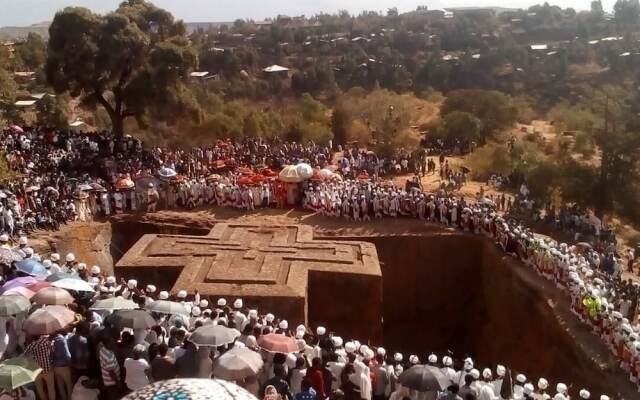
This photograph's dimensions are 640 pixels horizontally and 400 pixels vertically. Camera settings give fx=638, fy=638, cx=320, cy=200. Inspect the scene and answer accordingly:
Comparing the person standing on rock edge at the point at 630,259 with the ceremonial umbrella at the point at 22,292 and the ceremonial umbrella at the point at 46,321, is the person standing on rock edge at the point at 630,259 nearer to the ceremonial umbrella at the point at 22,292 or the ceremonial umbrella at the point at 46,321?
the ceremonial umbrella at the point at 46,321

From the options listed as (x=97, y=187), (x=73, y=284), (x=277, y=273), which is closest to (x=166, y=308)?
(x=73, y=284)

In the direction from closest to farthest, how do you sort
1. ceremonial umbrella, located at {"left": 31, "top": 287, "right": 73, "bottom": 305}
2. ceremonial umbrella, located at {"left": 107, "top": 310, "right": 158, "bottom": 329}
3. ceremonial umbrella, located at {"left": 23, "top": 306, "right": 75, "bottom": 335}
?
ceremonial umbrella, located at {"left": 23, "top": 306, "right": 75, "bottom": 335}
ceremonial umbrella, located at {"left": 107, "top": 310, "right": 158, "bottom": 329}
ceremonial umbrella, located at {"left": 31, "top": 287, "right": 73, "bottom": 305}

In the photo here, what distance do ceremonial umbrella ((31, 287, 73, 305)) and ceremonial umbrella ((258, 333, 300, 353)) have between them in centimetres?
322

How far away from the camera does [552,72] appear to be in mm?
65250

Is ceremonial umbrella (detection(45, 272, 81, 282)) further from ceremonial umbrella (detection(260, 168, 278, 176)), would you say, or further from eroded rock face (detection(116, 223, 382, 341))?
ceremonial umbrella (detection(260, 168, 278, 176))

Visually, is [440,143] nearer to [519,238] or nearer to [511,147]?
[511,147]

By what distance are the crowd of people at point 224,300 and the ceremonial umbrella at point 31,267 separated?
0.09 m

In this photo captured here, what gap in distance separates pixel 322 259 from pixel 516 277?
533cm

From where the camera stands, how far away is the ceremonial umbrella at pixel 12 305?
31.1 ft

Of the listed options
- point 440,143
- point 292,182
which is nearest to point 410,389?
point 292,182

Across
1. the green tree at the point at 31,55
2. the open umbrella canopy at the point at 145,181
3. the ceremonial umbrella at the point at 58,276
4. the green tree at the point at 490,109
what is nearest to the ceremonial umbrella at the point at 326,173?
the open umbrella canopy at the point at 145,181

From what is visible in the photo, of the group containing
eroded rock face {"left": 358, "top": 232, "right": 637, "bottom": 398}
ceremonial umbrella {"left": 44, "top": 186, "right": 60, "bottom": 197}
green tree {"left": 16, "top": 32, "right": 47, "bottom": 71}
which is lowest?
eroded rock face {"left": 358, "top": 232, "right": 637, "bottom": 398}

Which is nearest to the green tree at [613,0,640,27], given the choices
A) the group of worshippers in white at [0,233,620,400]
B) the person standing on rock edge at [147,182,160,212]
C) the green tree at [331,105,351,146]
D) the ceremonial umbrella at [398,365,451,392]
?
the green tree at [331,105,351,146]

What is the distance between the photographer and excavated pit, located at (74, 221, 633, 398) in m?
17.0
